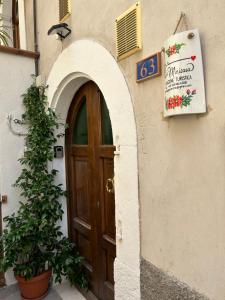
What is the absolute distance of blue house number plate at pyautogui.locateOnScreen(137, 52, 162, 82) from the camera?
1.79 m

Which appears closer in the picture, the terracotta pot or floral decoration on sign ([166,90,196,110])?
floral decoration on sign ([166,90,196,110])

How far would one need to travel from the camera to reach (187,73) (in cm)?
148

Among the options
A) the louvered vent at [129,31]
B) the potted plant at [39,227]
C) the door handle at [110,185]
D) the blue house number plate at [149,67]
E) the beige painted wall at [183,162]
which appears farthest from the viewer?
the potted plant at [39,227]

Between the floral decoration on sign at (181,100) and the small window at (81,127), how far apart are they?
1714 mm

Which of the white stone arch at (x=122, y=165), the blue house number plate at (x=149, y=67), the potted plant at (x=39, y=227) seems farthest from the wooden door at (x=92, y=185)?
the blue house number plate at (x=149, y=67)

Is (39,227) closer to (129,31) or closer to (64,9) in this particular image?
(129,31)

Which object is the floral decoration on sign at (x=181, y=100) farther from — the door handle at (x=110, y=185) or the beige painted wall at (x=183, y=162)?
the door handle at (x=110, y=185)

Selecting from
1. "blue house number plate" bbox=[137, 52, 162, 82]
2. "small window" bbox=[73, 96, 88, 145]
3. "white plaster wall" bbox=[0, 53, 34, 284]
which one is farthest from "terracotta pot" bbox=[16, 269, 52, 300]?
"blue house number plate" bbox=[137, 52, 162, 82]

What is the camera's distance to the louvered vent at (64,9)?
2863 mm

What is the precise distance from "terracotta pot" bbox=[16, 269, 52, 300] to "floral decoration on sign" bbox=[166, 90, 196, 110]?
8.97 feet

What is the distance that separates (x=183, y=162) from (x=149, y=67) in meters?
0.71

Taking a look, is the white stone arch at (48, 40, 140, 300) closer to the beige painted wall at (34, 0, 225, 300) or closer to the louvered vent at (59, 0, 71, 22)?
the beige painted wall at (34, 0, 225, 300)

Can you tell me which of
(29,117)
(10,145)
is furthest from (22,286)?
(29,117)

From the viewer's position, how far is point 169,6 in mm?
1685
